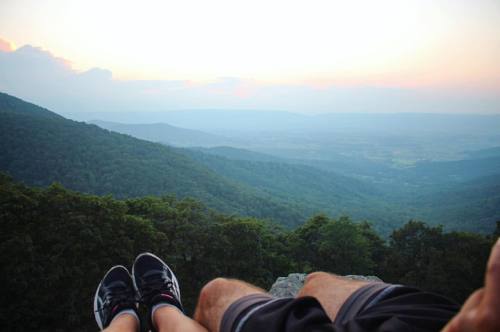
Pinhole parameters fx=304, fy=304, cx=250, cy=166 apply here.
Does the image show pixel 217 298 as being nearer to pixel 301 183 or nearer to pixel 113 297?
pixel 113 297

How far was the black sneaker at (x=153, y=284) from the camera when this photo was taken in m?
2.54

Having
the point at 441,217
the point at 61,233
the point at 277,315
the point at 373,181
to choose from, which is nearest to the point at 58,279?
the point at 61,233

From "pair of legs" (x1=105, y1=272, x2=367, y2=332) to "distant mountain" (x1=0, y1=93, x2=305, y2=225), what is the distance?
55010mm

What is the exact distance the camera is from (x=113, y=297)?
2783 millimetres

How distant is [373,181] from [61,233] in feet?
528

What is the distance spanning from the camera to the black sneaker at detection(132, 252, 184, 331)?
8.33 ft

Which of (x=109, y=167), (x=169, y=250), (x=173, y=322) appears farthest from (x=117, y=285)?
(x=109, y=167)

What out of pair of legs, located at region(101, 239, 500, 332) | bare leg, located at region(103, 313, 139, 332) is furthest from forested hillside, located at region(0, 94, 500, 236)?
pair of legs, located at region(101, 239, 500, 332)

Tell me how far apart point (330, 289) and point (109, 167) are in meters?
72.0

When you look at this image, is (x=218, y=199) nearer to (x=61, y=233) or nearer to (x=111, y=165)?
(x=111, y=165)

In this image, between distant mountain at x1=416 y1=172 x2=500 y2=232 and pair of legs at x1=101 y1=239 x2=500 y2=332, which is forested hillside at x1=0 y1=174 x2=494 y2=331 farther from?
distant mountain at x1=416 y1=172 x2=500 y2=232

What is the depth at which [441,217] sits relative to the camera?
79.0 m

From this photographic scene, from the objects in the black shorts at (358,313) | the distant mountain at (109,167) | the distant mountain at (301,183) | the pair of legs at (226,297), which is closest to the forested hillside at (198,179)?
the distant mountain at (109,167)

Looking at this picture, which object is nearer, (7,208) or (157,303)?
(157,303)
